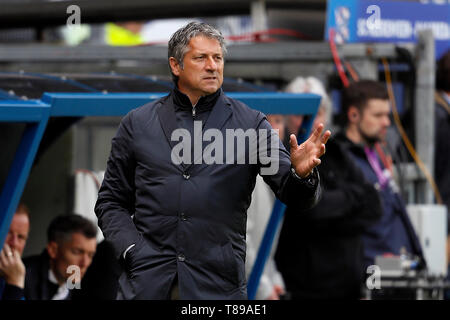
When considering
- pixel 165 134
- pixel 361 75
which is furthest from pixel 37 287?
pixel 361 75

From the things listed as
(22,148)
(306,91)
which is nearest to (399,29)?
(306,91)

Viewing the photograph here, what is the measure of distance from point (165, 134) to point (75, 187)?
3384 millimetres

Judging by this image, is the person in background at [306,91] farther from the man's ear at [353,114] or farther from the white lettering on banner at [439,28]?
the white lettering on banner at [439,28]

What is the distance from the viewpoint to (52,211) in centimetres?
799

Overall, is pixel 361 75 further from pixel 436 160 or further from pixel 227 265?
pixel 227 265

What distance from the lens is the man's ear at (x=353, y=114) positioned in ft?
26.3

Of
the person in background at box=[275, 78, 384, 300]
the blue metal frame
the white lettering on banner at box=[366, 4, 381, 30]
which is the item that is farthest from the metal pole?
the blue metal frame

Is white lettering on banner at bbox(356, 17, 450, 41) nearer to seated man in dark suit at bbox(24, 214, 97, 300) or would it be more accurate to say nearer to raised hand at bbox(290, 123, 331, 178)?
seated man in dark suit at bbox(24, 214, 97, 300)

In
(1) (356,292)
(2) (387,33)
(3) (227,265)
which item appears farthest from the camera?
(2) (387,33)

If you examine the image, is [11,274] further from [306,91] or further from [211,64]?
[306,91]

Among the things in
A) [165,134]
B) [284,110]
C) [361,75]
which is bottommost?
[165,134]

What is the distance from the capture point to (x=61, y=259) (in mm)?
6934

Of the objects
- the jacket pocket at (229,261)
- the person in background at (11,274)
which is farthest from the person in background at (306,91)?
the jacket pocket at (229,261)

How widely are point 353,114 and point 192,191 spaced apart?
352cm
